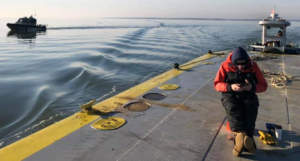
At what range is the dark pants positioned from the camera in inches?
123

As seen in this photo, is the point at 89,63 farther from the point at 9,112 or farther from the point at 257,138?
the point at 257,138

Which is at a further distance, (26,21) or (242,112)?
(26,21)

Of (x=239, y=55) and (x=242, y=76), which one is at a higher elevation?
(x=239, y=55)

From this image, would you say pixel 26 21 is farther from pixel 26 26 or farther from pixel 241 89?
pixel 241 89

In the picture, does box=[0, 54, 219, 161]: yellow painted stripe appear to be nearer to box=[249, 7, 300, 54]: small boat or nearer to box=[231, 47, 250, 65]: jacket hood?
box=[231, 47, 250, 65]: jacket hood

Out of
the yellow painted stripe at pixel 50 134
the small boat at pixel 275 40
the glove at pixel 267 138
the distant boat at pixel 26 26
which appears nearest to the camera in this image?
the yellow painted stripe at pixel 50 134

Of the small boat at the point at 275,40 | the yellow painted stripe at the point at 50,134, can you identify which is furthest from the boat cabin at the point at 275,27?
the yellow painted stripe at the point at 50,134

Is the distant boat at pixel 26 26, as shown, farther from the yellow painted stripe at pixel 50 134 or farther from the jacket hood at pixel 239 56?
the jacket hood at pixel 239 56

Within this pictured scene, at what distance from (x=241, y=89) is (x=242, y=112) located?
329 millimetres

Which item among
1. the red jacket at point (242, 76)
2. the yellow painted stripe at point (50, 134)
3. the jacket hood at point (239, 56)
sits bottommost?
the yellow painted stripe at point (50, 134)

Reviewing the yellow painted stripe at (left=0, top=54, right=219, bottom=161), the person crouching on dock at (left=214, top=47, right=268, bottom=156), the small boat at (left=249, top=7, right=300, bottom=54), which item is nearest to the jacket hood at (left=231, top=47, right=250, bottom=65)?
the person crouching on dock at (left=214, top=47, right=268, bottom=156)

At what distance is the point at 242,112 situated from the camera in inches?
125

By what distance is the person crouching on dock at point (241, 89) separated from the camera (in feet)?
→ 10.1

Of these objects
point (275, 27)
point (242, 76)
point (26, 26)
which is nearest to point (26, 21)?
point (26, 26)
